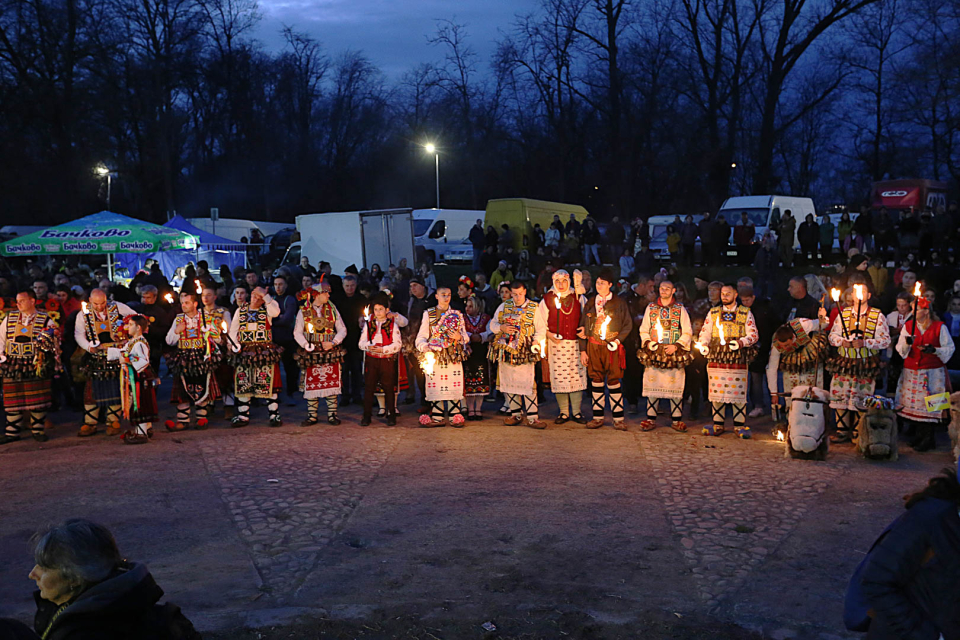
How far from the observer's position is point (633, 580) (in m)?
5.47

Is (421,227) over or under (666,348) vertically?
over

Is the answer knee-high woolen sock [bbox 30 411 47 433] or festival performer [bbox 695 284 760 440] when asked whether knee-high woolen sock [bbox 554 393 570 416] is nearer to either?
festival performer [bbox 695 284 760 440]

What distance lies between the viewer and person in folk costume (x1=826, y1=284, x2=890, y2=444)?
8750 millimetres

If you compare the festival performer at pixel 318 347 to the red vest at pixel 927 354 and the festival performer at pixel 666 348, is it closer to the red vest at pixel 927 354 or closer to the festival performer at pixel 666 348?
the festival performer at pixel 666 348

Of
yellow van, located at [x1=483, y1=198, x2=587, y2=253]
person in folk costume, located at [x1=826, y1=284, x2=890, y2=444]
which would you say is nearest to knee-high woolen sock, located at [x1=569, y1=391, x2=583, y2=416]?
person in folk costume, located at [x1=826, y1=284, x2=890, y2=444]

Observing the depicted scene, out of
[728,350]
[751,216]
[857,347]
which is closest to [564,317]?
[728,350]

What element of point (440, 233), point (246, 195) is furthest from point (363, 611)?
point (246, 195)

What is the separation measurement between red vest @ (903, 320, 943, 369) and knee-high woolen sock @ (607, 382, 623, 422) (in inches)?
124

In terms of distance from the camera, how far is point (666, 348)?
31.0 ft

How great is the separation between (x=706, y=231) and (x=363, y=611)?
18220 millimetres

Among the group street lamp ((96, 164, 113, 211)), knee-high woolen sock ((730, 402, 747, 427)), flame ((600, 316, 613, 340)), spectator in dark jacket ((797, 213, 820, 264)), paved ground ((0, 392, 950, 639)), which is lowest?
paved ground ((0, 392, 950, 639))

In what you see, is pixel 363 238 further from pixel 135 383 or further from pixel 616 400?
pixel 616 400

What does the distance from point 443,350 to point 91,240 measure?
10.2m

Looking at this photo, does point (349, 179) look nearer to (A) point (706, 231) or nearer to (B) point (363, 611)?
(A) point (706, 231)
